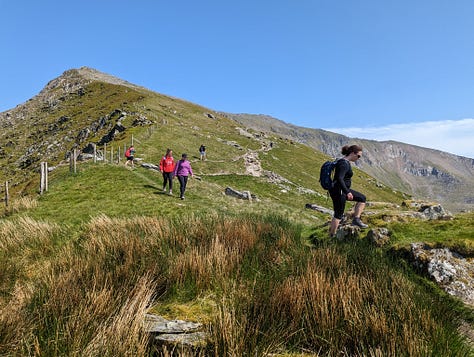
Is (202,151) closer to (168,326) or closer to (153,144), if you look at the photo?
(153,144)

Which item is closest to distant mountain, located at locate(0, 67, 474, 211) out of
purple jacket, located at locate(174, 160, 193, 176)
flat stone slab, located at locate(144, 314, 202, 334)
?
purple jacket, located at locate(174, 160, 193, 176)

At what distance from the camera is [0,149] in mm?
88688

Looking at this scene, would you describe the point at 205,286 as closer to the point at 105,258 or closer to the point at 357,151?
the point at 105,258

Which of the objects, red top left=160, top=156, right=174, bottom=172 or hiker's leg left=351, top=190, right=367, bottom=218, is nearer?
hiker's leg left=351, top=190, right=367, bottom=218

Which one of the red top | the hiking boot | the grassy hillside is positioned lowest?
the grassy hillside

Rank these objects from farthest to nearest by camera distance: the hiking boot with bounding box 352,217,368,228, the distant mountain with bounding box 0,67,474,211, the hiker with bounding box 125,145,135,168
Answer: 1. the distant mountain with bounding box 0,67,474,211
2. the hiker with bounding box 125,145,135,168
3. the hiking boot with bounding box 352,217,368,228

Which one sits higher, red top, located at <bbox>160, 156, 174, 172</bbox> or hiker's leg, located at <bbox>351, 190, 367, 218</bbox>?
red top, located at <bbox>160, 156, 174, 172</bbox>

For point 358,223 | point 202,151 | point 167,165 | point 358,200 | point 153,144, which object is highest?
point 153,144

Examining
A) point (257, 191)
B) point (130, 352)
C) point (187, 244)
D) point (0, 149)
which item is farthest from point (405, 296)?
point (0, 149)

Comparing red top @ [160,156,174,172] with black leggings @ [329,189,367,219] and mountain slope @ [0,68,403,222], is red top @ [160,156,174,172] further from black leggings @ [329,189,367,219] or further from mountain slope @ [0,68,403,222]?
black leggings @ [329,189,367,219]

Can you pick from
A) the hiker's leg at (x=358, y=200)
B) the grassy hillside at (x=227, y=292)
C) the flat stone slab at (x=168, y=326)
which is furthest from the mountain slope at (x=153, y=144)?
the flat stone slab at (x=168, y=326)

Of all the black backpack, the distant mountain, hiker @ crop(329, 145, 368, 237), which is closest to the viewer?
hiker @ crop(329, 145, 368, 237)

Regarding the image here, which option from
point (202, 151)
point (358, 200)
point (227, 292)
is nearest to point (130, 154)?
point (202, 151)

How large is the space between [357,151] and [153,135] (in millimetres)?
41837
